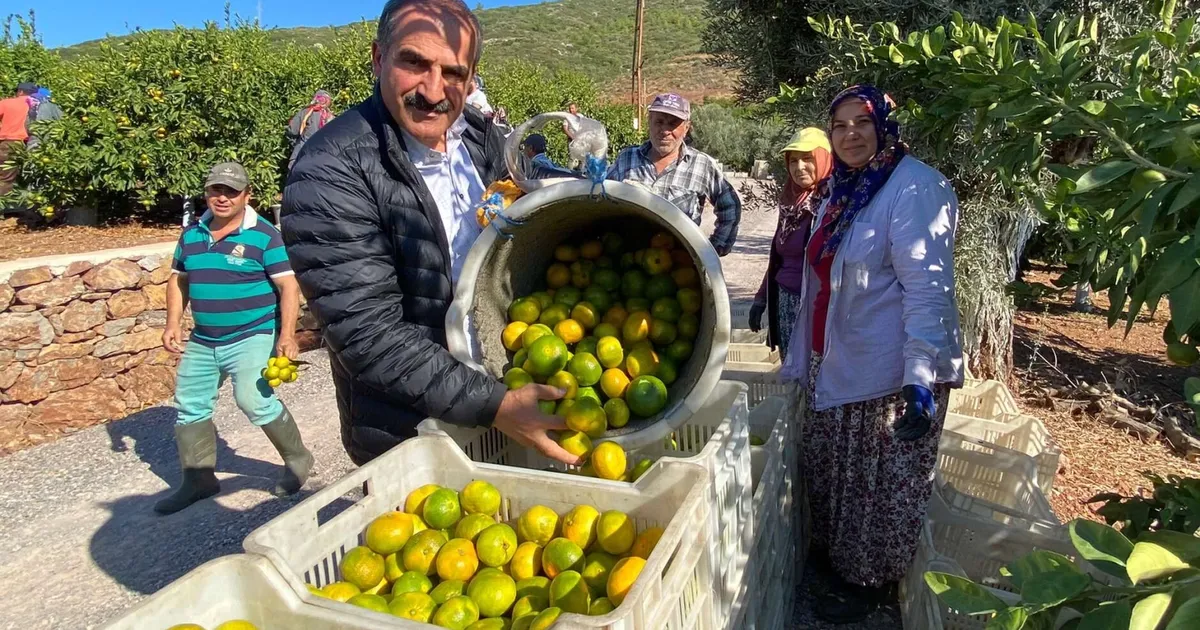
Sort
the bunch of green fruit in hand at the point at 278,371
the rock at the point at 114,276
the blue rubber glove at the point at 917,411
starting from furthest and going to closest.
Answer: the rock at the point at 114,276, the bunch of green fruit in hand at the point at 278,371, the blue rubber glove at the point at 917,411

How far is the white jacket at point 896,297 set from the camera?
2213 millimetres

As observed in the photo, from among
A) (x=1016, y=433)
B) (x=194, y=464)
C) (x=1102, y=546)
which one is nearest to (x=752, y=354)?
(x=1016, y=433)

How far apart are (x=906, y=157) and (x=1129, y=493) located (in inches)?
104

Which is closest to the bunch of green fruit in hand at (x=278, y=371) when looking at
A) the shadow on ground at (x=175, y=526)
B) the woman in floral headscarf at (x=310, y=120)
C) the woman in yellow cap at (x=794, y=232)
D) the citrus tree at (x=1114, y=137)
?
the shadow on ground at (x=175, y=526)

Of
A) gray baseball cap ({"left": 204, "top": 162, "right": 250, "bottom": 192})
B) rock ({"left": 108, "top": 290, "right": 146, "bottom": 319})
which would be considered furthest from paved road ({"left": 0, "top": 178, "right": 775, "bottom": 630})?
gray baseball cap ({"left": 204, "top": 162, "right": 250, "bottom": 192})

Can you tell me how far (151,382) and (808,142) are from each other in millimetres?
5552

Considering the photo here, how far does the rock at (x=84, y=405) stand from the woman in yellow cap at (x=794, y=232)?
521 centimetres

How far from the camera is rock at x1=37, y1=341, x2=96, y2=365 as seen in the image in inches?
211

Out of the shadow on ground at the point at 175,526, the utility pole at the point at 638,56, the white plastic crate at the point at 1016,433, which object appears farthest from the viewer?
the utility pole at the point at 638,56

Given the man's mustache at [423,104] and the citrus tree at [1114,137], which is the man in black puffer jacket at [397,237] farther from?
the citrus tree at [1114,137]

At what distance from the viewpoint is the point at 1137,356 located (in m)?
5.93

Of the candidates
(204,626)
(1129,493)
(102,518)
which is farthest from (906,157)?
(102,518)

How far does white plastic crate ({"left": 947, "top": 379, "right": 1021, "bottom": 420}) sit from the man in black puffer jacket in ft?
9.39

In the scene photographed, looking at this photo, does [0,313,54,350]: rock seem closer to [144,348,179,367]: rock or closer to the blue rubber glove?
[144,348,179,367]: rock
